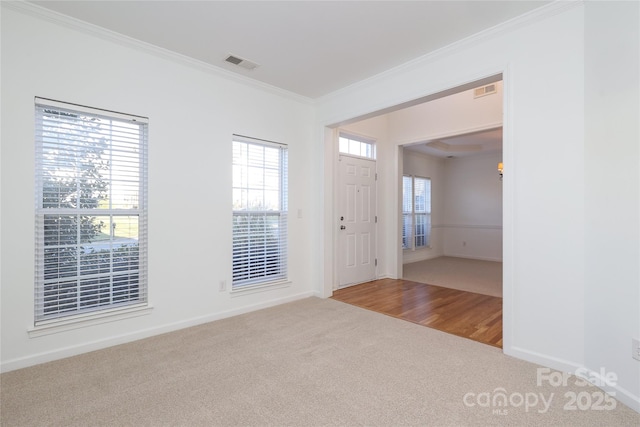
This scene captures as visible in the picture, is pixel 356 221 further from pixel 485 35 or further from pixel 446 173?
pixel 446 173

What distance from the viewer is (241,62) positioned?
320cm

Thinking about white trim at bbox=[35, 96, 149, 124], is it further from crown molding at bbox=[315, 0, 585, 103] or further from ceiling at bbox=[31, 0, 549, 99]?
crown molding at bbox=[315, 0, 585, 103]

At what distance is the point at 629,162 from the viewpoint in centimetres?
186

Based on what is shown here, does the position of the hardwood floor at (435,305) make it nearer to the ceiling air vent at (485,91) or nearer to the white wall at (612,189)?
the white wall at (612,189)

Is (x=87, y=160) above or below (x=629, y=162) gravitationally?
above

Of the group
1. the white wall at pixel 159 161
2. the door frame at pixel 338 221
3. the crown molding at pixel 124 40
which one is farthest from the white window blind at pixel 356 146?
the crown molding at pixel 124 40

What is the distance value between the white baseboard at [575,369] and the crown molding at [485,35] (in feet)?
8.68

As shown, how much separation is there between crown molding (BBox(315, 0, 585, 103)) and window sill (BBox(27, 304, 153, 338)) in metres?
3.48

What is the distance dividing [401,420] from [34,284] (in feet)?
9.40

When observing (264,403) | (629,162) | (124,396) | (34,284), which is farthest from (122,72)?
(629,162)

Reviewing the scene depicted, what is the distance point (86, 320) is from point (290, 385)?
1.89m

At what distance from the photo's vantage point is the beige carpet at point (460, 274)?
16.0 ft

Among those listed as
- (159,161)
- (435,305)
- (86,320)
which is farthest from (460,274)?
(86,320)

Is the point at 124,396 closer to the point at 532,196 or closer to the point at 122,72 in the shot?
the point at 122,72
